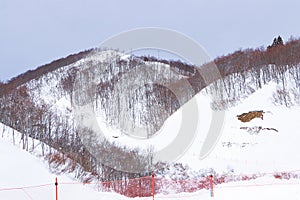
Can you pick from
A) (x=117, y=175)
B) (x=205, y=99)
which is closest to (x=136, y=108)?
(x=205, y=99)

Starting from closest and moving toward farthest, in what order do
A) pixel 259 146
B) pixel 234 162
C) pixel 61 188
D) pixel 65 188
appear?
1. pixel 61 188
2. pixel 65 188
3. pixel 234 162
4. pixel 259 146

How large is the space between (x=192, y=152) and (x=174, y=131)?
5.50m

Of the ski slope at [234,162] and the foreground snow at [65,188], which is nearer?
the foreground snow at [65,188]

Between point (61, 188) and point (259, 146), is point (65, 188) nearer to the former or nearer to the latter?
point (61, 188)

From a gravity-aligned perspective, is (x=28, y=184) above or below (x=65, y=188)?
above

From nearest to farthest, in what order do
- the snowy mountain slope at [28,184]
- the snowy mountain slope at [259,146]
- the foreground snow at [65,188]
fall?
the foreground snow at [65,188]
the snowy mountain slope at [28,184]
the snowy mountain slope at [259,146]

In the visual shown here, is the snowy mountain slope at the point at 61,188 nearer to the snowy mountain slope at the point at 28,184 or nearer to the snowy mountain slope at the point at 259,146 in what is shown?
the snowy mountain slope at the point at 28,184

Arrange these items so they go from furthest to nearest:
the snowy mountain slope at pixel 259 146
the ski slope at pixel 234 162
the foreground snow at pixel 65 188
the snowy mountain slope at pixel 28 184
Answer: the snowy mountain slope at pixel 259 146 → the snowy mountain slope at pixel 28 184 → the ski slope at pixel 234 162 → the foreground snow at pixel 65 188

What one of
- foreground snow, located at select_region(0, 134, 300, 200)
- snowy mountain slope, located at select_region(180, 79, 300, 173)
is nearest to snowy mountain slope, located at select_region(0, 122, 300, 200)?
foreground snow, located at select_region(0, 134, 300, 200)

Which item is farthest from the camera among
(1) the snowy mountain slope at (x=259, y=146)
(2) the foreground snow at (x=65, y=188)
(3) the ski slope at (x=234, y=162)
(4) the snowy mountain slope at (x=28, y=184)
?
(1) the snowy mountain slope at (x=259, y=146)

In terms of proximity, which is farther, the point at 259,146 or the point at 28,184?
the point at 259,146

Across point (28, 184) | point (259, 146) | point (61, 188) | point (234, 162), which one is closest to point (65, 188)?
point (61, 188)

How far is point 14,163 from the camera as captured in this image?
11.7 m

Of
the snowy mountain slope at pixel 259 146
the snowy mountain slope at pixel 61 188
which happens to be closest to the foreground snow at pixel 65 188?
the snowy mountain slope at pixel 61 188
